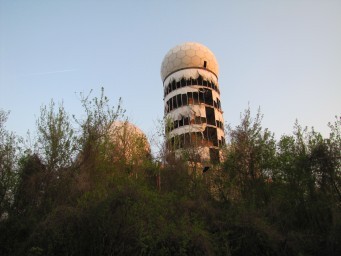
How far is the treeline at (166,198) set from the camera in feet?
41.9

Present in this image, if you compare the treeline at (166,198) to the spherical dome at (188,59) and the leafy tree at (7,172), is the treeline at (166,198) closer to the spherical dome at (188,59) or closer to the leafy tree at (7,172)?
the leafy tree at (7,172)

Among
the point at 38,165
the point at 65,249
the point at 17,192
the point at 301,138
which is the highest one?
the point at 301,138

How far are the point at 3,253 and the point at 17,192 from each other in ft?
10.1

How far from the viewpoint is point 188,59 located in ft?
110

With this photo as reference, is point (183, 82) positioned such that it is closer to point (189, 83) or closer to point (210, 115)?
point (189, 83)

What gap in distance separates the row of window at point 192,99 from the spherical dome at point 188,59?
2806 millimetres

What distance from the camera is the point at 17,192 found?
16.1 m

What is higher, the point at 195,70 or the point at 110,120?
the point at 195,70

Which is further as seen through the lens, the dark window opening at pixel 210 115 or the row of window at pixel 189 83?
the row of window at pixel 189 83

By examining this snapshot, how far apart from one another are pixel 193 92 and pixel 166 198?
64.1 feet

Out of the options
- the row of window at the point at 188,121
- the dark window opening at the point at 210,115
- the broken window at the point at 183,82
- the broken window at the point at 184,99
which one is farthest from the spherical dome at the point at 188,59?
the row of window at the point at 188,121

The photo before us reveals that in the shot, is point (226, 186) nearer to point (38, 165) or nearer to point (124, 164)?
point (124, 164)

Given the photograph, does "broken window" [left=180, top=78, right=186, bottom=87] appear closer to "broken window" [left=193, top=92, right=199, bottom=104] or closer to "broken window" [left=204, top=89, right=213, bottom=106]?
"broken window" [left=193, top=92, right=199, bottom=104]

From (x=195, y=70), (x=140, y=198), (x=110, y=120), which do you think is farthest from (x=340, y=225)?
(x=195, y=70)
